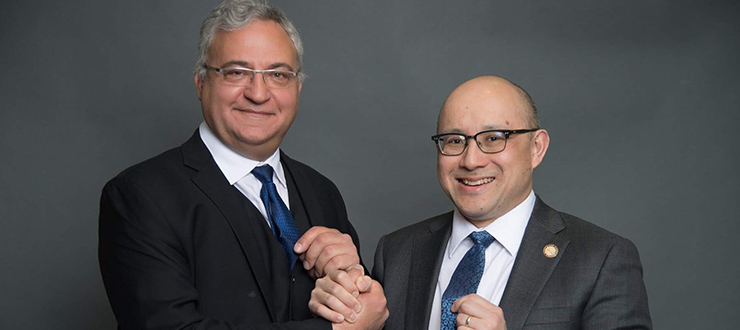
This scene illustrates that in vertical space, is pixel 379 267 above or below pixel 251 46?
below

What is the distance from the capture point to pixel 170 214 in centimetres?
337

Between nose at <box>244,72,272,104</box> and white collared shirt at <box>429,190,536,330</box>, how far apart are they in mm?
1037

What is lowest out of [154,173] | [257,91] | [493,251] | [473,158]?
[493,251]

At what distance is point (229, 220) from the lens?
3.43 meters

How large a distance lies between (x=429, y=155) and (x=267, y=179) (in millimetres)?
2058

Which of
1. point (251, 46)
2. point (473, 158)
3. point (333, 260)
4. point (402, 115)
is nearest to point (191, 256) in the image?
point (333, 260)

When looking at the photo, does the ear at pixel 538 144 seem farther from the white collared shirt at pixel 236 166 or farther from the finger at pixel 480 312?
the white collared shirt at pixel 236 166

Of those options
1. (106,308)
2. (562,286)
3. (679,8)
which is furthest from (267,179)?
(679,8)

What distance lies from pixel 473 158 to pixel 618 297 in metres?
0.82

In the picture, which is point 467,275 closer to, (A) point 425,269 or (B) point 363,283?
(A) point 425,269

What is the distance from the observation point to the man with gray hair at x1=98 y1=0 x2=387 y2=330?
10.8 feet

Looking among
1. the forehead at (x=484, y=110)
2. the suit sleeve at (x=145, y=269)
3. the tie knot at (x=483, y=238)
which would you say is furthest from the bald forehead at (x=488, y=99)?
the suit sleeve at (x=145, y=269)

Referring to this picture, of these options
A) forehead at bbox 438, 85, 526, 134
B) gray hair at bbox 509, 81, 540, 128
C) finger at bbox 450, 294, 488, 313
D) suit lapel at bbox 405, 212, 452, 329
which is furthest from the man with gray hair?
gray hair at bbox 509, 81, 540, 128

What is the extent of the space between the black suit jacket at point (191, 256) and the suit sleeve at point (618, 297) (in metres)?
1.09
